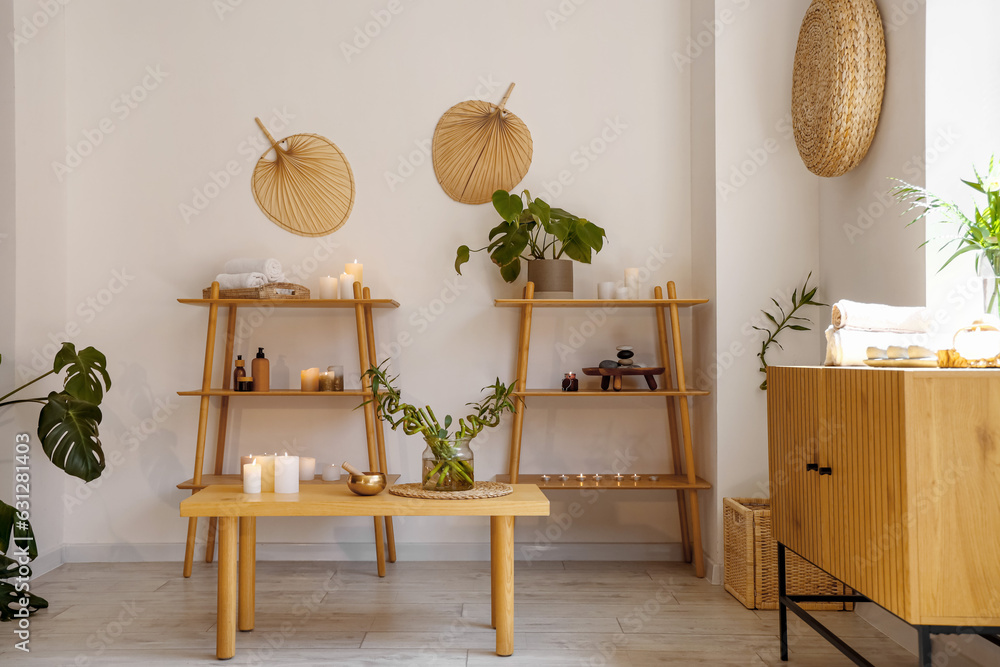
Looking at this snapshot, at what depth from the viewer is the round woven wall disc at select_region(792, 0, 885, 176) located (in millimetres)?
2639

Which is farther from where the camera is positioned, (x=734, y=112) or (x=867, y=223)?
(x=734, y=112)

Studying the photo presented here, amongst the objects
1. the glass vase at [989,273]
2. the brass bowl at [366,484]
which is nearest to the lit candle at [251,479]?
the brass bowl at [366,484]

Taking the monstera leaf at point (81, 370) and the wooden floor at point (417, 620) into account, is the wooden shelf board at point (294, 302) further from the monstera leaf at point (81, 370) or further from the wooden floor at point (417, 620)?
the wooden floor at point (417, 620)

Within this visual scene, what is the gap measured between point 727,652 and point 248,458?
172cm

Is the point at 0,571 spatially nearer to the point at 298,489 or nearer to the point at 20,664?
the point at 20,664

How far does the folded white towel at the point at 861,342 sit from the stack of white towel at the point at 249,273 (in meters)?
2.36

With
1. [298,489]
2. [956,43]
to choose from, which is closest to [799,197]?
[956,43]

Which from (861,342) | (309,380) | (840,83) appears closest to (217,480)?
(309,380)

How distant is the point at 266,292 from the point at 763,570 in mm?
2335

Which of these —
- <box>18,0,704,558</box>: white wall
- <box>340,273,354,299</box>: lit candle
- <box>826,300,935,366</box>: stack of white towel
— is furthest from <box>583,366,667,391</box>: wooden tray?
<box>826,300,935,366</box>: stack of white towel

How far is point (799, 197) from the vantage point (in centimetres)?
333

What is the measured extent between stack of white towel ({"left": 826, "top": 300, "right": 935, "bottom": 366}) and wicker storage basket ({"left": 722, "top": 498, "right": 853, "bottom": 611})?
98cm

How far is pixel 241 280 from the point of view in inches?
134

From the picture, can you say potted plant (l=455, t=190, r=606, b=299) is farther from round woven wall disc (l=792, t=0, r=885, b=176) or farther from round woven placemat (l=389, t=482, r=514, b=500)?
round woven placemat (l=389, t=482, r=514, b=500)
